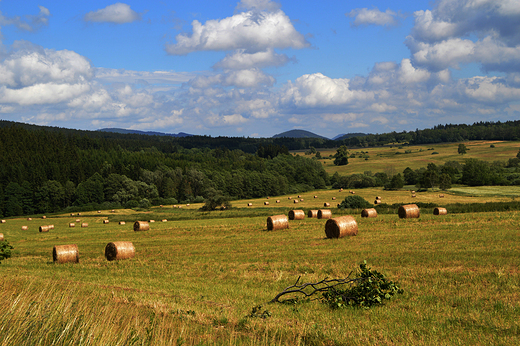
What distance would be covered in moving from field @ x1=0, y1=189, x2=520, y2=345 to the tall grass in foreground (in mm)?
41

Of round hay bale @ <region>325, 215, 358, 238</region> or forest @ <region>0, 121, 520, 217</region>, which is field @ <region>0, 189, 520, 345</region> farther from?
forest @ <region>0, 121, 520, 217</region>

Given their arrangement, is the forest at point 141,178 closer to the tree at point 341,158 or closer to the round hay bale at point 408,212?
the tree at point 341,158

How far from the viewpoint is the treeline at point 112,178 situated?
120 meters

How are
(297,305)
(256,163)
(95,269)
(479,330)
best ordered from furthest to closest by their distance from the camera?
(256,163), (95,269), (297,305), (479,330)

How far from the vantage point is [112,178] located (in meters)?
130

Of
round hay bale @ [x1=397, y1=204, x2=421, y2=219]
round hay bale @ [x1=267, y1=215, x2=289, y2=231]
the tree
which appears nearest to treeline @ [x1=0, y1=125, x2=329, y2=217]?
the tree

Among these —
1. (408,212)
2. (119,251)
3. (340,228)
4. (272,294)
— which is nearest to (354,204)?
(408,212)

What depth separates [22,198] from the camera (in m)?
117

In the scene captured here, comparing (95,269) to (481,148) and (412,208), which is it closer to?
(412,208)

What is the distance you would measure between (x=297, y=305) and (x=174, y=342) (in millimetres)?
5762

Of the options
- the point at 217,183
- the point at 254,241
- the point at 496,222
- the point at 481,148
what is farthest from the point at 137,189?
the point at 481,148

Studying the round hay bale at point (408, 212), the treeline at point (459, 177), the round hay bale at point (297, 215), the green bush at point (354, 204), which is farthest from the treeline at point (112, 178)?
the round hay bale at point (408, 212)

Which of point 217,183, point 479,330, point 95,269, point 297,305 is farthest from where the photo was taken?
point 217,183

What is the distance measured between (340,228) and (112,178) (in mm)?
117640
